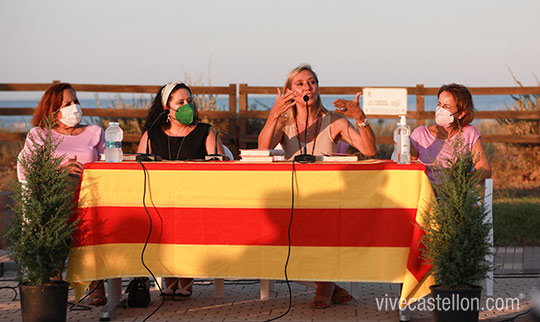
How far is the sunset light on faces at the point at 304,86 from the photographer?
6152mm

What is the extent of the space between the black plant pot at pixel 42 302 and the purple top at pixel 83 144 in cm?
149

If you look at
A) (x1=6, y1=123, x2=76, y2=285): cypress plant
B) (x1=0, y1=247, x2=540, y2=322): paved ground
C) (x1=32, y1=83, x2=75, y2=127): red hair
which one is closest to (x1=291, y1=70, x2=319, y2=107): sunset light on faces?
→ (x1=0, y1=247, x2=540, y2=322): paved ground

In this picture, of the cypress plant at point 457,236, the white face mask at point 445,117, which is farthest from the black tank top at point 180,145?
the cypress plant at point 457,236

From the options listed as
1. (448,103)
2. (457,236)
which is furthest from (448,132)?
(457,236)

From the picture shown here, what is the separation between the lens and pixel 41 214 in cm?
507

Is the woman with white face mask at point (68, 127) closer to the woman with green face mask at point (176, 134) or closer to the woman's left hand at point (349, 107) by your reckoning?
the woman with green face mask at point (176, 134)

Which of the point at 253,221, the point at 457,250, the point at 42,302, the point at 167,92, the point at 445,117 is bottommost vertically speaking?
the point at 42,302

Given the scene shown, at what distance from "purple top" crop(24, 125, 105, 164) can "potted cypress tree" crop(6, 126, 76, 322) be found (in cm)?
121

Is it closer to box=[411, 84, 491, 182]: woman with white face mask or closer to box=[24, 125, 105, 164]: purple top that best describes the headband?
box=[24, 125, 105, 164]: purple top

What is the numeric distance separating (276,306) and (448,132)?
1815mm

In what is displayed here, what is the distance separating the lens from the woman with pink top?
20.6ft

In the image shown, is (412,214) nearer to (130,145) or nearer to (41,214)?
(41,214)

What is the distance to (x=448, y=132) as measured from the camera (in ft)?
20.4

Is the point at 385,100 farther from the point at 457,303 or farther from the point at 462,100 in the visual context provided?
the point at 457,303
